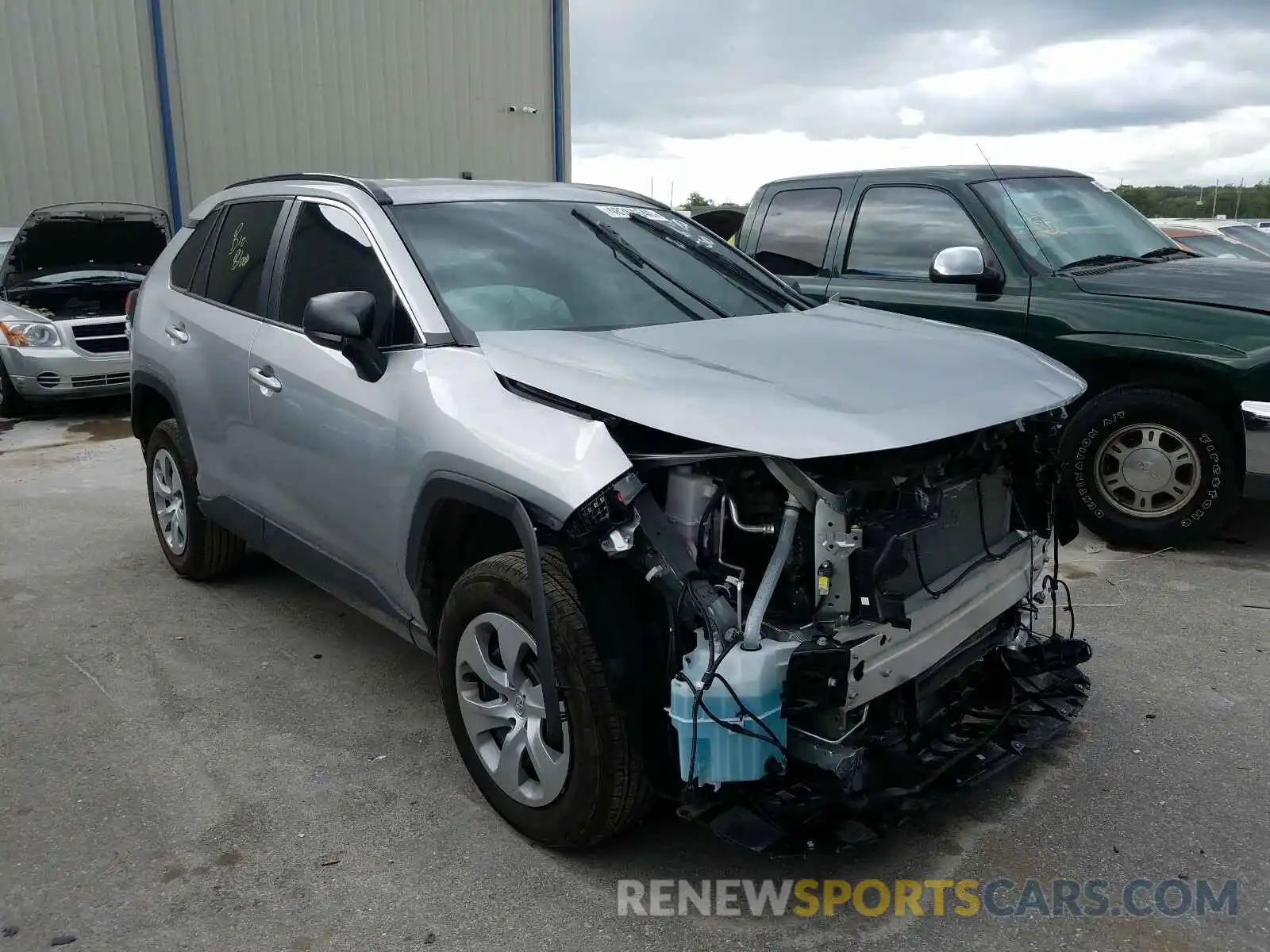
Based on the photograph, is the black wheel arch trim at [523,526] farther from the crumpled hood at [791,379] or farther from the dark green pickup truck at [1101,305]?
the dark green pickup truck at [1101,305]

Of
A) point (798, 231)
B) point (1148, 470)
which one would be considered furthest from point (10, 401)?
point (1148, 470)

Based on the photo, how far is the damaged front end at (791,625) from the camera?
2492mm

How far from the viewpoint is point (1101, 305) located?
5.45 m

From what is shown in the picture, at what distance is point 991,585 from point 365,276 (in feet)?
7.34

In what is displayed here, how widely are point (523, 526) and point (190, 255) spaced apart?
3.11 metres

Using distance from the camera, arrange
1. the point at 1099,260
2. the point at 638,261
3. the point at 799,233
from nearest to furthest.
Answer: the point at 638,261
the point at 1099,260
the point at 799,233

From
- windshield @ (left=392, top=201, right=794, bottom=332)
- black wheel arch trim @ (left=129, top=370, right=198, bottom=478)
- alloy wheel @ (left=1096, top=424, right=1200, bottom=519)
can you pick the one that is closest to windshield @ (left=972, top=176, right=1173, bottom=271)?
alloy wheel @ (left=1096, top=424, right=1200, bottom=519)

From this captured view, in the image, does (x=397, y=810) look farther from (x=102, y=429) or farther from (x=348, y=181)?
(x=102, y=429)

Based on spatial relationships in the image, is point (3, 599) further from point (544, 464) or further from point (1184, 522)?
point (1184, 522)

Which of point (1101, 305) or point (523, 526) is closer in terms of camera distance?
point (523, 526)

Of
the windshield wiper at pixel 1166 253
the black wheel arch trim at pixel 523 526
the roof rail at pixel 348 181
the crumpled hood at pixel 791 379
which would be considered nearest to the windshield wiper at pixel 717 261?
the crumpled hood at pixel 791 379

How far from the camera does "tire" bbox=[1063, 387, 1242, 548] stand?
5180mm

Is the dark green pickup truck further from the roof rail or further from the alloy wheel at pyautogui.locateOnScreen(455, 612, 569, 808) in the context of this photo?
the alloy wheel at pyautogui.locateOnScreen(455, 612, 569, 808)

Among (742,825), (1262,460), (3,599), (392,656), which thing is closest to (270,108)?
(3,599)
